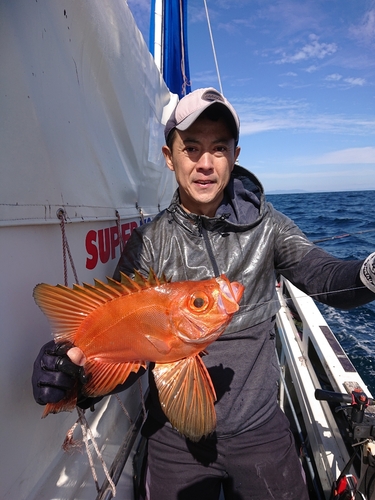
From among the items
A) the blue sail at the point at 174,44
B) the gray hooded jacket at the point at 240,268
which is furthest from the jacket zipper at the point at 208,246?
the blue sail at the point at 174,44

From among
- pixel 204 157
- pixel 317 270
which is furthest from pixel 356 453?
pixel 204 157

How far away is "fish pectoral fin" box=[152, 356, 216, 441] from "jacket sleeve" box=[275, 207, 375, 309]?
2.76 feet

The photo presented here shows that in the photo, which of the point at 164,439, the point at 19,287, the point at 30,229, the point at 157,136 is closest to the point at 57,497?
the point at 164,439

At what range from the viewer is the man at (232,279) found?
77.2 inches

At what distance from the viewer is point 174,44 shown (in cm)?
596

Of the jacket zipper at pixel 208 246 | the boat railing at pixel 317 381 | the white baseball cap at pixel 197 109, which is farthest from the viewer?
the boat railing at pixel 317 381

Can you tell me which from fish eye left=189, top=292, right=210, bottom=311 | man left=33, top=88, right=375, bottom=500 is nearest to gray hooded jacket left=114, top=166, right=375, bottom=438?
man left=33, top=88, right=375, bottom=500

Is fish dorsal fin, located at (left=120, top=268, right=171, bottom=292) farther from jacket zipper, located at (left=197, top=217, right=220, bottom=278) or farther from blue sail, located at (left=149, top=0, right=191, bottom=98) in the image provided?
blue sail, located at (left=149, top=0, right=191, bottom=98)

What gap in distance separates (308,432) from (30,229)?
3.01 meters

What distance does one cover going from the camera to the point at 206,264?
6.88ft

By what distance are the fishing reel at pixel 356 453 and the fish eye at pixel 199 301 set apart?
169 cm

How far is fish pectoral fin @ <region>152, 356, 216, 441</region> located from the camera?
153 centimetres

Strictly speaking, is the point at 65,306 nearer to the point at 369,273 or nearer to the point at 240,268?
the point at 240,268

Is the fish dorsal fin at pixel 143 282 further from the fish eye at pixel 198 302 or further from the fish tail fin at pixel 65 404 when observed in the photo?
the fish tail fin at pixel 65 404
